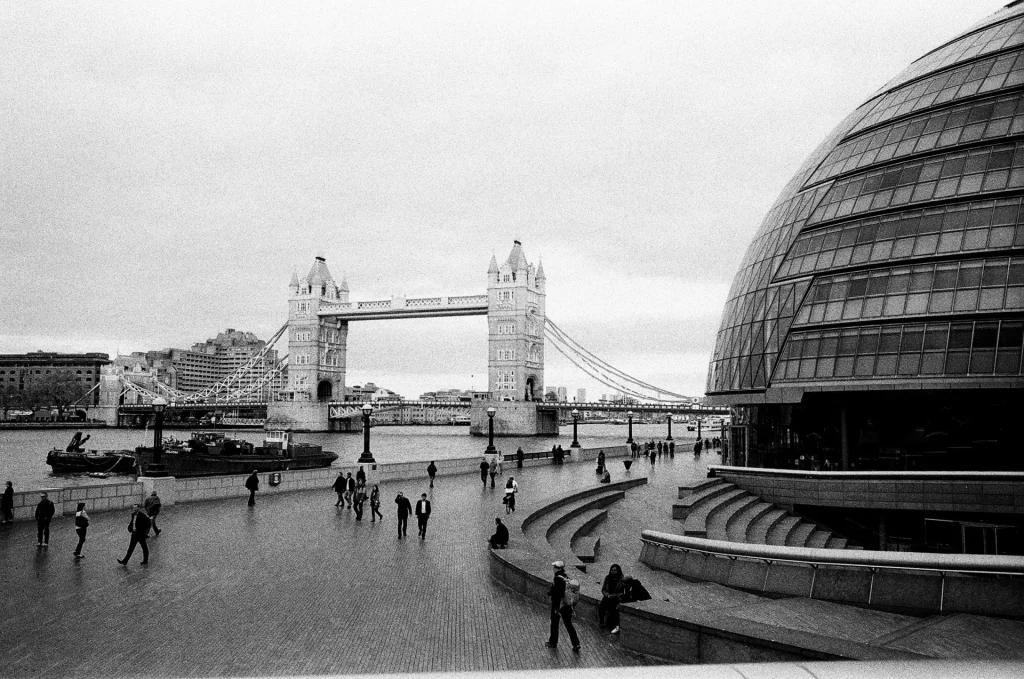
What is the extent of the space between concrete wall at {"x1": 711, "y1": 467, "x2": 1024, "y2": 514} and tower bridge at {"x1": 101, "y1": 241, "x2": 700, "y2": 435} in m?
107

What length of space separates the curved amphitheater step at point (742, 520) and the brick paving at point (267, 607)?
275cm

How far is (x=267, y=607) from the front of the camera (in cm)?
1242

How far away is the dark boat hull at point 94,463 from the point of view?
61.6 m

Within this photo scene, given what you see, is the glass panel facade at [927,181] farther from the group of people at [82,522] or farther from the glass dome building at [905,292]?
the group of people at [82,522]

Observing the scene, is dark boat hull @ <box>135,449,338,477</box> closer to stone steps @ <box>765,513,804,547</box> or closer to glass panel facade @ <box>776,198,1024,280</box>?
stone steps @ <box>765,513,804,547</box>

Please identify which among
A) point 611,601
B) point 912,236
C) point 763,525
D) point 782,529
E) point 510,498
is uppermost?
point 912,236

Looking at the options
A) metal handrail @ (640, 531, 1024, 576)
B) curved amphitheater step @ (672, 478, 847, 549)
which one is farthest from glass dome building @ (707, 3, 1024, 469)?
metal handrail @ (640, 531, 1024, 576)

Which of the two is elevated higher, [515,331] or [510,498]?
[515,331]

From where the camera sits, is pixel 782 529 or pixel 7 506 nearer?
pixel 7 506

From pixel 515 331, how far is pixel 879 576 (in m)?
144

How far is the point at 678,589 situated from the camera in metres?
14.8

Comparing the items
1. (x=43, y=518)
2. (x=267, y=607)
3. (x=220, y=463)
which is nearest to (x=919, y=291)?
(x=267, y=607)

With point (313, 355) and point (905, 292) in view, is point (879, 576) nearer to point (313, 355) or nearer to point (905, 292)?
point (905, 292)

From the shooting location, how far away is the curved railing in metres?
12.4
